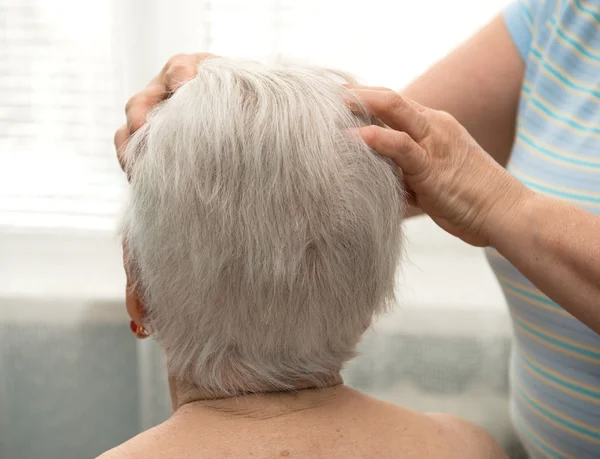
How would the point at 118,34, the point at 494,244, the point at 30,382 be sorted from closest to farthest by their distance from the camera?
1. the point at 494,244
2. the point at 118,34
3. the point at 30,382

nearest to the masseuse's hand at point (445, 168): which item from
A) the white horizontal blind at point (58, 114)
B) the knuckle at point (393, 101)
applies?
the knuckle at point (393, 101)

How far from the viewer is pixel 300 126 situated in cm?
74

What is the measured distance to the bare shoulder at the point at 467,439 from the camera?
0.89 meters

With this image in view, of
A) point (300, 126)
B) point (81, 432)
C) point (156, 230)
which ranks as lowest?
point (81, 432)

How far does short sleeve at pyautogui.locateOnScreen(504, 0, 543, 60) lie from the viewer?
1.14 m

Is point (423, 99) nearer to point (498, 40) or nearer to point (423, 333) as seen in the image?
point (498, 40)

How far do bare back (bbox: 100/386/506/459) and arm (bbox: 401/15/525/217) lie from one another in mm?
557

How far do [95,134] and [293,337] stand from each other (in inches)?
42.2

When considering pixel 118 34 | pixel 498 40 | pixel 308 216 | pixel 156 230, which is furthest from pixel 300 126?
pixel 118 34

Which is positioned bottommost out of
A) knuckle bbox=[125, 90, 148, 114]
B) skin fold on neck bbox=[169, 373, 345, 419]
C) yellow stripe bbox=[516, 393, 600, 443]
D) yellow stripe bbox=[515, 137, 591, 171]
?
yellow stripe bbox=[516, 393, 600, 443]

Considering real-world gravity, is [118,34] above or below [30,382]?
above

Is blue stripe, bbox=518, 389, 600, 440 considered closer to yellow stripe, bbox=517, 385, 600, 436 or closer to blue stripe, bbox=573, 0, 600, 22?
Result: yellow stripe, bbox=517, 385, 600, 436

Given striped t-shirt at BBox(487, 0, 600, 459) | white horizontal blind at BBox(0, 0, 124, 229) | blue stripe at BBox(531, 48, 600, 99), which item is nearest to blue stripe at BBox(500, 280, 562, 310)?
striped t-shirt at BBox(487, 0, 600, 459)

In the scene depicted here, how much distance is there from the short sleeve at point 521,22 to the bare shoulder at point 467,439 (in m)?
0.63
